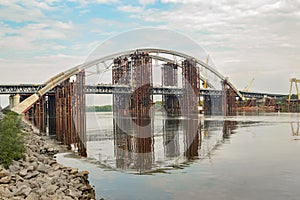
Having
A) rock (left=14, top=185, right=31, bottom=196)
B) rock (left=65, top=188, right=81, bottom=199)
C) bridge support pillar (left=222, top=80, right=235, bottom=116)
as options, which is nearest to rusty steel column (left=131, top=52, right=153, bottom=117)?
bridge support pillar (left=222, top=80, right=235, bottom=116)

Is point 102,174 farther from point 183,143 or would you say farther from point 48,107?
point 48,107

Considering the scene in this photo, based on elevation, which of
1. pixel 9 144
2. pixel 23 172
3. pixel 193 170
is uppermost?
pixel 9 144

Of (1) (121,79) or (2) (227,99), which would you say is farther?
(2) (227,99)

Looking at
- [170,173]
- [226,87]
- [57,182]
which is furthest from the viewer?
[226,87]

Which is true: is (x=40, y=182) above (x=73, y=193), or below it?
above

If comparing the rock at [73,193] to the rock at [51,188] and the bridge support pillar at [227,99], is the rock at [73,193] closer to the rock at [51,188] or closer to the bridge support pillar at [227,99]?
the rock at [51,188]

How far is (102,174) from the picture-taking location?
17406 mm

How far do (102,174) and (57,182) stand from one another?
15.7 ft

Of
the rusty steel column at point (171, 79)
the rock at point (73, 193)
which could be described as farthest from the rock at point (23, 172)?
the rusty steel column at point (171, 79)

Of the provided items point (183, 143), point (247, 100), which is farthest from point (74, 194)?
point (247, 100)

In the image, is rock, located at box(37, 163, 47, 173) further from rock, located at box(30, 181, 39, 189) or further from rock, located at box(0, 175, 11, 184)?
rock, located at box(0, 175, 11, 184)

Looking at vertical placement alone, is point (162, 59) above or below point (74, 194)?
above

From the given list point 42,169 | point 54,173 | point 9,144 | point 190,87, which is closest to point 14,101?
point 190,87

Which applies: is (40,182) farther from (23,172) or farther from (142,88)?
(142,88)
